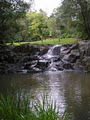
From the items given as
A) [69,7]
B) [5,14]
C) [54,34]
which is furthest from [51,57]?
[54,34]

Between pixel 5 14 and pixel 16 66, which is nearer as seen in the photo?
pixel 5 14

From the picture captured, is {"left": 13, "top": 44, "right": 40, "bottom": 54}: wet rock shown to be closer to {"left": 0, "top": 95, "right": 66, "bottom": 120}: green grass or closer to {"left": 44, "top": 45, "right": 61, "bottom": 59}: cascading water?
{"left": 44, "top": 45, "right": 61, "bottom": 59}: cascading water

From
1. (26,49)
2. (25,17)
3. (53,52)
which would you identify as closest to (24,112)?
(26,49)

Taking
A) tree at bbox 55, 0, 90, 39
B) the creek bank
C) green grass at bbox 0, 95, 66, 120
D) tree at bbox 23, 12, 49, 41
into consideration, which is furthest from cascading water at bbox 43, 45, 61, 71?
green grass at bbox 0, 95, 66, 120

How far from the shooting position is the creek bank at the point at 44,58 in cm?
2486

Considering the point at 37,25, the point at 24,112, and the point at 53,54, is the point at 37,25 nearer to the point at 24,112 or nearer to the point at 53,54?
the point at 53,54

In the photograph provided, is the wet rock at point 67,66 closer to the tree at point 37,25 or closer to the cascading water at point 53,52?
the cascading water at point 53,52

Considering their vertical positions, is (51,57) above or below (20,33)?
below

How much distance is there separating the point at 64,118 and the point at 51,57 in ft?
77.8

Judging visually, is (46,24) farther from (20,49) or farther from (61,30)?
(20,49)

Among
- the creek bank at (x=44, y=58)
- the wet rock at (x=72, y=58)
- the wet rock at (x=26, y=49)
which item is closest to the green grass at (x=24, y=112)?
the creek bank at (x=44, y=58)

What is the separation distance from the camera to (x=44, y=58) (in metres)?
27.9

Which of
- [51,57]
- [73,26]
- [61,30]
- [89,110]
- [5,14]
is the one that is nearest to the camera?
[89,110]

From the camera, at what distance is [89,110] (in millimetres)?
8000
